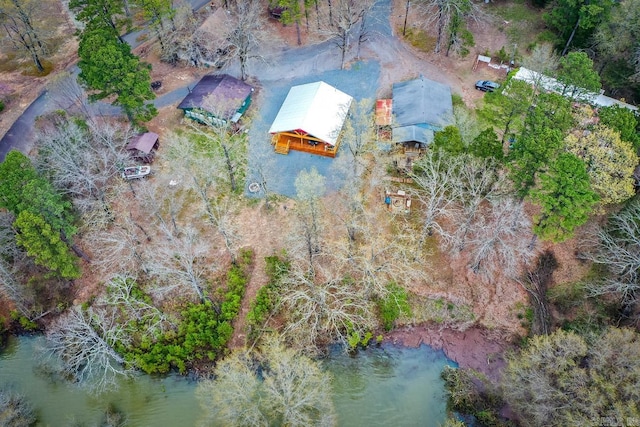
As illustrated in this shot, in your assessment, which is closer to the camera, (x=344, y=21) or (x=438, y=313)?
(x=438, y=313)

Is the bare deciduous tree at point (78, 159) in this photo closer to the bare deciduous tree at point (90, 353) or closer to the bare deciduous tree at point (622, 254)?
the bare deciduous tree at point (90, 353)

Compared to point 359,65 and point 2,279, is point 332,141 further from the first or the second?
point 2,279

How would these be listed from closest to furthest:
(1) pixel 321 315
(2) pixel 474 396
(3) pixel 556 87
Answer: (2) pixel 474 396, (1) pixel 321 315, (3) pixel 556 87

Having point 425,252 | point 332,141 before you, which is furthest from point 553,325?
point 332,141

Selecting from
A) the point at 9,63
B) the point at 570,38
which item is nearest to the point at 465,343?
the point at 570,38

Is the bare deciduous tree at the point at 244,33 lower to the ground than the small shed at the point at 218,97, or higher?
higher

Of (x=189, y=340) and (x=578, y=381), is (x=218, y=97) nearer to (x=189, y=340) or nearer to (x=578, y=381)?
(x=189, y=340)

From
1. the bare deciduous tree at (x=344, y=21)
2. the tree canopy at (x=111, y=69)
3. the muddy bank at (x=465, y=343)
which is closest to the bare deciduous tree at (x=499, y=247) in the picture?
the muddy bank at (x=465, y=343)
